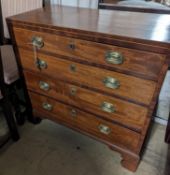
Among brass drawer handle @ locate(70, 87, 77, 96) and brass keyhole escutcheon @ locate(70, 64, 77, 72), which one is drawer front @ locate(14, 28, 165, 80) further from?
brass drawer handle @ locate(70, 87, 77, 96)

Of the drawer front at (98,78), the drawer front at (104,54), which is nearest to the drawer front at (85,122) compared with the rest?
the drawer front at (98,78)

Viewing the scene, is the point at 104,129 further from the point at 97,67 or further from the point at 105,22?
the point at 105,22

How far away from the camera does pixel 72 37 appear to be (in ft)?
3.12

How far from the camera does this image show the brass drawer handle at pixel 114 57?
875 millimetres

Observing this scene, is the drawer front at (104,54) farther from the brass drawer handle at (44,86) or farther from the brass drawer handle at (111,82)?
the brass drawer handle at (44,86)

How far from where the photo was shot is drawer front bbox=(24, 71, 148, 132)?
3.35ft

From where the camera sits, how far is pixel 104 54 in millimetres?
911

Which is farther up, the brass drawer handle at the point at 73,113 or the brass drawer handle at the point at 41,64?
the brass drawer handle at the point at 41,64

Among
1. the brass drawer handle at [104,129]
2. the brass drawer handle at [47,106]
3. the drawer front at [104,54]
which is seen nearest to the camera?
the drawer front at [104,54]

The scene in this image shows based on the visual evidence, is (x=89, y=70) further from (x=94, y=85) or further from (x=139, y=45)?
(x=139, y=45)

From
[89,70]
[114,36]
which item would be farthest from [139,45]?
[89,70]

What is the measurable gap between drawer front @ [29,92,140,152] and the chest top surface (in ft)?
1.75

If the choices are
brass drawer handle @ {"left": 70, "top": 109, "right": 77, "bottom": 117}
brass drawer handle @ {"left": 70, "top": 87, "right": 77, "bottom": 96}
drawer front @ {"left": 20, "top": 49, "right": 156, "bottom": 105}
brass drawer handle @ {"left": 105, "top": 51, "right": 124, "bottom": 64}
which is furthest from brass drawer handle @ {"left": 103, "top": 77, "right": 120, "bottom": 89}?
brass drawer handle @ {"left": 70, "top": 109, "right": 77, "bottom": 117}

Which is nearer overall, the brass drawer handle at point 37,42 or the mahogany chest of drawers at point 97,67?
the mahogany chest of drawers at point 97,67
